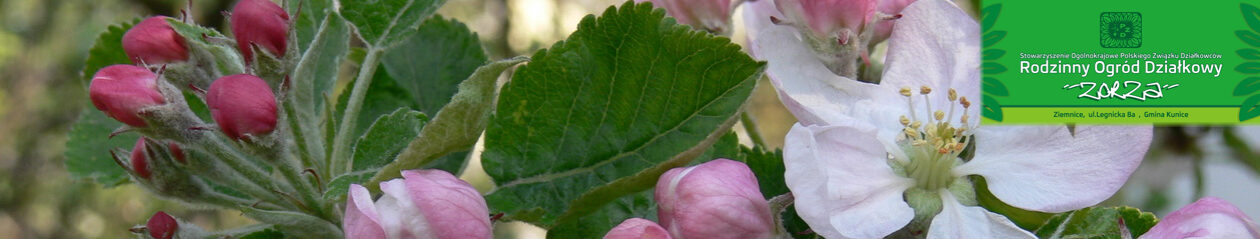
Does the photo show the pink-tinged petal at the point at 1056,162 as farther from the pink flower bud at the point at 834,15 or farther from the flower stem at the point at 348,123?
the flower stem at the point at 348,123

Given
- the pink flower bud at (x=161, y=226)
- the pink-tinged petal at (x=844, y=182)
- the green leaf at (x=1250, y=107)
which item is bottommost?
the pink flower bud at (x=161, y=226)

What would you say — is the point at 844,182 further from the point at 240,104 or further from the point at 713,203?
the point at 240,104

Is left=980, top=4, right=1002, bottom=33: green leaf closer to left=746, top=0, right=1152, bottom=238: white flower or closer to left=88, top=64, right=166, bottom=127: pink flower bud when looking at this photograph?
left=746, top=0, right=1152, bottom=238: white flower

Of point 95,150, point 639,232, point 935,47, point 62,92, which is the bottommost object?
point 62,92

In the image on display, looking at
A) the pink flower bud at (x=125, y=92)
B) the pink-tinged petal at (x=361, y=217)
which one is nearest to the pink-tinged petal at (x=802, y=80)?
the pink-tinged petal at (x=361, y=217)

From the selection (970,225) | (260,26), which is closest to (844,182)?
(970,225)

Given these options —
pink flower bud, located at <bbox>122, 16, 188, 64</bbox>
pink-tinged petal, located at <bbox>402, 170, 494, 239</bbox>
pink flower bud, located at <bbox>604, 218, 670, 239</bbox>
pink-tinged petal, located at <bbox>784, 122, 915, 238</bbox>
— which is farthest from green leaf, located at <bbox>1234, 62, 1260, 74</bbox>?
pink flower bud, located at <bbox>122, 16, 188, 64</bbox>

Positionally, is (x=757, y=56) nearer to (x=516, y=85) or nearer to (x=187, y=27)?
(x=516, y=85)

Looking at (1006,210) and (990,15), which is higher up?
(990,15)
